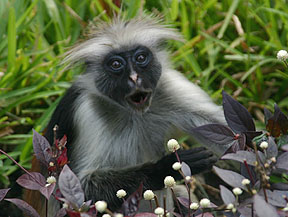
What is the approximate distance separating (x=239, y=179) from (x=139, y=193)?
0.38 metres

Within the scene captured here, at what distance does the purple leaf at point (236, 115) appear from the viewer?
212 cm

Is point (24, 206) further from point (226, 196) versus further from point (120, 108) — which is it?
point (120, 108)

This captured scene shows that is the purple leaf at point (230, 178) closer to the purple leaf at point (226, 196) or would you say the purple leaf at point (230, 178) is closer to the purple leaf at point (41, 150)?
the purple leaf at point (226, 196)

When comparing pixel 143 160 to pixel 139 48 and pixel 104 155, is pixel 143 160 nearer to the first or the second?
pixel 104 155

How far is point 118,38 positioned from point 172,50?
4.98ft

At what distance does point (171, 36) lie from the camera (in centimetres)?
426

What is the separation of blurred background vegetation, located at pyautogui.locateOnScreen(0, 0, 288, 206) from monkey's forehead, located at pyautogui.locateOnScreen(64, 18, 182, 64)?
460mm

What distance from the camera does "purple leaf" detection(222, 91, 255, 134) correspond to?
212 cm

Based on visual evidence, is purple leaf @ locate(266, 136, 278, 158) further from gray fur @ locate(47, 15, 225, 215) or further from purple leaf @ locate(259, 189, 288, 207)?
gray fur @ locate(47, 15, 225, 215)

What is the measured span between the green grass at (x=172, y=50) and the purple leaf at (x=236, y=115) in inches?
102

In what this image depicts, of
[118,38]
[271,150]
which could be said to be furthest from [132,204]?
[118,38]

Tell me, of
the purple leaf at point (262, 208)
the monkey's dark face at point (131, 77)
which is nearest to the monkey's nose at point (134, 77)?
the monkey's dark face at point (131, 77)

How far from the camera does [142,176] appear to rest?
3.51 metres

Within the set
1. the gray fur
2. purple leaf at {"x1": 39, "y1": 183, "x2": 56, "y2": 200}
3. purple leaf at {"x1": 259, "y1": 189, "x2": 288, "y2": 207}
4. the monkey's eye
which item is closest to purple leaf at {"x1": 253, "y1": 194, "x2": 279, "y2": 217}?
purple leaf at {"x1": 259, "y1": 189, "x2": 288, "y2": 207}
